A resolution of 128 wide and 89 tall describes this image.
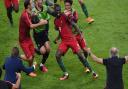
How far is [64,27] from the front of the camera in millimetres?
12164

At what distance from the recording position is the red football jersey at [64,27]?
12.1 m

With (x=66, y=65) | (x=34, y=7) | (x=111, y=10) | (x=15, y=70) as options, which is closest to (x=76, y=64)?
(x=66, y=65)

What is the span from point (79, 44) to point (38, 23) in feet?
5.40

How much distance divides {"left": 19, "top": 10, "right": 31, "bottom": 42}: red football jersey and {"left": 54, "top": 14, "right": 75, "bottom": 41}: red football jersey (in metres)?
0.84

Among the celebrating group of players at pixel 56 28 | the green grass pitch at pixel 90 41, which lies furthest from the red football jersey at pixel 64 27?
the green grass pitch at pixel 90 41

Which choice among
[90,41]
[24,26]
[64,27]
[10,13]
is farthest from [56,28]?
[10,13]

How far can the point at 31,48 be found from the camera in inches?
485

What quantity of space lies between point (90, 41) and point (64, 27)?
3.05m

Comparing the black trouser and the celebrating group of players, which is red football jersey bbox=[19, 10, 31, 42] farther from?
the black trouser

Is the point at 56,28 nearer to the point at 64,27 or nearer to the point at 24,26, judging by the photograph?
the point at 64,27

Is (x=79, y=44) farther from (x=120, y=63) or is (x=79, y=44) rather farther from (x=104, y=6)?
(x=104, y=6)

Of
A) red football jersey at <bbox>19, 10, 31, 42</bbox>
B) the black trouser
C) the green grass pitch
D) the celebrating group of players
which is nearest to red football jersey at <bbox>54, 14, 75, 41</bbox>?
the celebrating group of players

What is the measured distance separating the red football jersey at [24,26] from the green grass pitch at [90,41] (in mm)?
1269

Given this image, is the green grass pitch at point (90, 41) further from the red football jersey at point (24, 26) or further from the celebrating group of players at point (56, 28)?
the red football jersey at point (24, 26)
